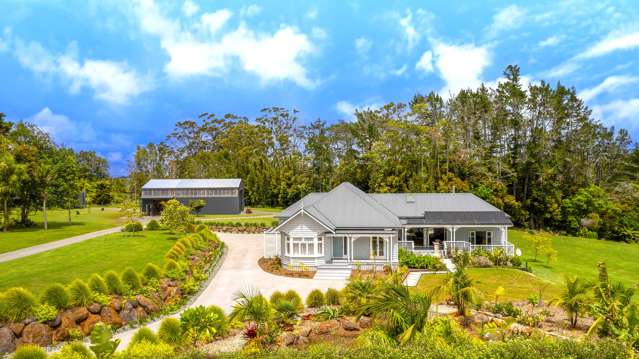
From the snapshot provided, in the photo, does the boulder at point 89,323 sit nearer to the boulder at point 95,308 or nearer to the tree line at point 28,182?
the boulder at point 95,308

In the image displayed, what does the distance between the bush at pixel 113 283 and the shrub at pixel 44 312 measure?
7.83 feet

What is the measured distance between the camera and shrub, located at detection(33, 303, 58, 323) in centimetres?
1266

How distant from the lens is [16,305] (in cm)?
1244

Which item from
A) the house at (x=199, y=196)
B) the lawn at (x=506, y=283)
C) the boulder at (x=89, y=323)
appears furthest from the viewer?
the house at (x=199, y=196)

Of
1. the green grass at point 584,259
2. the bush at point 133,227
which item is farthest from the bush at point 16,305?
the green grass at point 584,259

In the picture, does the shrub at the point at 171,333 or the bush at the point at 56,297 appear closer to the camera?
the shrub at the point at 171,333

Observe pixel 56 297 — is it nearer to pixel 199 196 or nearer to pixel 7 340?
pixel 7 340

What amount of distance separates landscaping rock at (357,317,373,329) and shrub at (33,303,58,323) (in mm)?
10017

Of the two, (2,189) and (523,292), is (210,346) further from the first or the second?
(2,189)

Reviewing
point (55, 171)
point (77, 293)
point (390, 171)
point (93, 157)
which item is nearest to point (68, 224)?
point (55, 171)

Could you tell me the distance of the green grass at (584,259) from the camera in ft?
80.5

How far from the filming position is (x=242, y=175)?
68562 mm

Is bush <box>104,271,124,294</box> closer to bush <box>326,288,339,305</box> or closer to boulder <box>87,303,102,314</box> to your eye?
boulder <box>87,303,102,314</box>

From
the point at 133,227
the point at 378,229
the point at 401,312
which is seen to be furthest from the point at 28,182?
the point at 401,312
